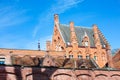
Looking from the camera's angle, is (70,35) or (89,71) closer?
(89,71)

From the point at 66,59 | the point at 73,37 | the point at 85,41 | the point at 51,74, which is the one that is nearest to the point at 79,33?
the point at 85,41

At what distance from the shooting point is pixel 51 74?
4109 cm

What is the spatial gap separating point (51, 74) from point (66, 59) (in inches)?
591

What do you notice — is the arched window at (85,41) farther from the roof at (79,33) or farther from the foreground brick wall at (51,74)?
the foreground brick wall at (51,74)

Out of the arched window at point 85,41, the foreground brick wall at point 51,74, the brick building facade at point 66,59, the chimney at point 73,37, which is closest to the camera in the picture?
the foreground brick wall at point 51,74

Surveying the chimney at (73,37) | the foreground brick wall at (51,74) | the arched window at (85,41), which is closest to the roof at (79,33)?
the arched window at (85,41)

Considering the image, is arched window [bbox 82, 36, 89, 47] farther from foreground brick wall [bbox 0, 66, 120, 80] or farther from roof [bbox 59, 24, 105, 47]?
foreground brick wall [bbox 0, 66, 120, 80]

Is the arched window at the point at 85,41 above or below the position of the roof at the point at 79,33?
below

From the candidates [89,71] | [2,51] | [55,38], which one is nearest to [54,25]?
[55,38]

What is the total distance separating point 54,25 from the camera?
78.1m

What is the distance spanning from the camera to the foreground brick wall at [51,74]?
124ft

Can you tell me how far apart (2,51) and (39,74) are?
2661cm

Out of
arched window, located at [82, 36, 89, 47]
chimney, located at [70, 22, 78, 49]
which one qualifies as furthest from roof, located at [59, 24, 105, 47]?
chimney, located at [70, 22, 78, 49]

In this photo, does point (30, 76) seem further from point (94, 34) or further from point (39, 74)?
point (94, 34)
